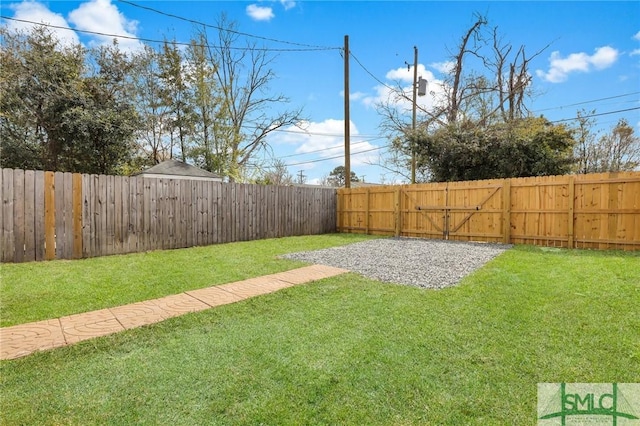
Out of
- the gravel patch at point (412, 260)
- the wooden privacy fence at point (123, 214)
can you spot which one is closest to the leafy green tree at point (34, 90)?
the wooden privacy fence at point (123, 214)

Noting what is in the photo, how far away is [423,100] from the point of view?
1609 cm

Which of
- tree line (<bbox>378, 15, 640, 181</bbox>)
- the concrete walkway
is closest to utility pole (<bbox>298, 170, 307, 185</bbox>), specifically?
tree line (<bbox>378, 15, 640, 181</bbox>)

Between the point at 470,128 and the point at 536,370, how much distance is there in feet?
41.8

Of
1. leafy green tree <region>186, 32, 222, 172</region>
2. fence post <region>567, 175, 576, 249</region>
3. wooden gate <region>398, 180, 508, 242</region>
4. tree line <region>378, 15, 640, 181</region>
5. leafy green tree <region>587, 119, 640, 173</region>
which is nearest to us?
fence post <region>567, 175, 576, 249</region>

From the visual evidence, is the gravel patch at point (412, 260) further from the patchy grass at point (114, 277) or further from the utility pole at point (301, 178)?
the utility pole at point (301, 178)

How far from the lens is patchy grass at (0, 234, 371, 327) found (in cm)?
325

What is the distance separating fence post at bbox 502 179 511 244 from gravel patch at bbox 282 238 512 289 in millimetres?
422

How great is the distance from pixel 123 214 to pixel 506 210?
28.9 feet

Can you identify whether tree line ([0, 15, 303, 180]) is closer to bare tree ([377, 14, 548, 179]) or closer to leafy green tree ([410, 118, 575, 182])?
bare tree ([377, 14, 548, 179])

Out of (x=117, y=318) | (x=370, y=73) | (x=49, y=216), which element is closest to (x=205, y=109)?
(x=370, y=73)

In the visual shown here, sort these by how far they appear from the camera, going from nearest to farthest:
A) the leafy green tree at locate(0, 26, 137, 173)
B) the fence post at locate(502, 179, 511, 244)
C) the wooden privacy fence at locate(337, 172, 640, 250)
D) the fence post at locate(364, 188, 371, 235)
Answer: the wooden privacy fence at locate(337, 172, 640, 250)
the fence post at locate(502, 179, 511, 244)
the fence post at locate(364, 188, 371, 235)
the leafy green tree at locate(0, 26, 137, 173)

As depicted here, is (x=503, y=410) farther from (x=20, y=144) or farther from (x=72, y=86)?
(x=20, y=144)

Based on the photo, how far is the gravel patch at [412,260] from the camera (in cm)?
442

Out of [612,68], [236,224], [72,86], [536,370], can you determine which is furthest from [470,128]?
[72,86]
